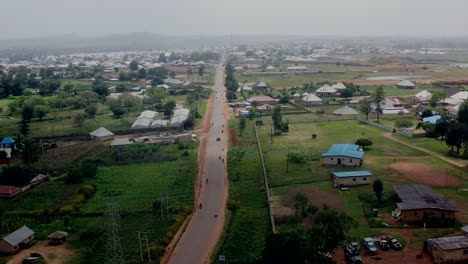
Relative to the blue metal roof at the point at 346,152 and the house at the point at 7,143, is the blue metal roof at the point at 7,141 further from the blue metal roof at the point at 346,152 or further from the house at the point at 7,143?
the blue metal roof at the point at 346,152

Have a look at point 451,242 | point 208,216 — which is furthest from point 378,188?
point 208,216

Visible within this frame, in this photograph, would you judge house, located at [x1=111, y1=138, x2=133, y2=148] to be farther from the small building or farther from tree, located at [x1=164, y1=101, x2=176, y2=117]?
the small building

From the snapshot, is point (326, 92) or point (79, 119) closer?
point (79, 119)

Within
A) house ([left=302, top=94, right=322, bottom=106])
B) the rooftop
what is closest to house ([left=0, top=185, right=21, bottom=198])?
the rooftop

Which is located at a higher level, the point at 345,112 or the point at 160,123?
the point at 345,112

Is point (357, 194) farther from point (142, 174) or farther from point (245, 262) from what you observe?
point (142, 174)

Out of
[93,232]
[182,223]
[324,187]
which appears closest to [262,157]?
[324,187]

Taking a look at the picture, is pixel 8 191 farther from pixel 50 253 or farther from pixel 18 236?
pixel 50 253
